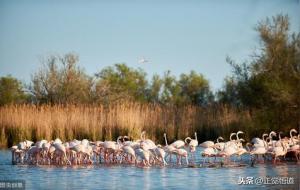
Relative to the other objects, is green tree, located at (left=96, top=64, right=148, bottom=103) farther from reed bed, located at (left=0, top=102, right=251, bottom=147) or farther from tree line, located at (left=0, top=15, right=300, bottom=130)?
reed bed, located at (left=0, top=102, right=251, bottom=147)

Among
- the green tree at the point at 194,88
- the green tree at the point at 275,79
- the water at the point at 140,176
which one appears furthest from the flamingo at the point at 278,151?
the green tree at the point at 194,88

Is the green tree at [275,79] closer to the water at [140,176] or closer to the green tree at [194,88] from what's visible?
the water at [140,176]

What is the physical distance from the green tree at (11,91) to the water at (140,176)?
14710mm

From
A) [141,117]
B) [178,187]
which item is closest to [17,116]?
[141,117]

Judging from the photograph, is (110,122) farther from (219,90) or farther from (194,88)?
(194,88)

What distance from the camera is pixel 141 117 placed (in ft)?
66.1

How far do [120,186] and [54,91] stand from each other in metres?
14.8

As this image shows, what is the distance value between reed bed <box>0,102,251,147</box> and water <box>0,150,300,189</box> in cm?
437

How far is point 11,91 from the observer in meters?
31.4

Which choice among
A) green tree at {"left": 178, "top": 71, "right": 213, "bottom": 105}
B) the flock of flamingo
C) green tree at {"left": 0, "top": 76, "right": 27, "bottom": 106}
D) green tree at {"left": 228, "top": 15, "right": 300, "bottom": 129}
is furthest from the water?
green tree at {"left": 178, "top": 71, "right": 213, "bottom": 105}

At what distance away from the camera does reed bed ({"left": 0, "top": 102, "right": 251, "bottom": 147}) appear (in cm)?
1928

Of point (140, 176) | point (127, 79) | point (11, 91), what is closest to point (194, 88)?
point (127, 79)

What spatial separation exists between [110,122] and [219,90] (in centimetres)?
980

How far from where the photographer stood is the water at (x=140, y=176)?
11.6 meters
